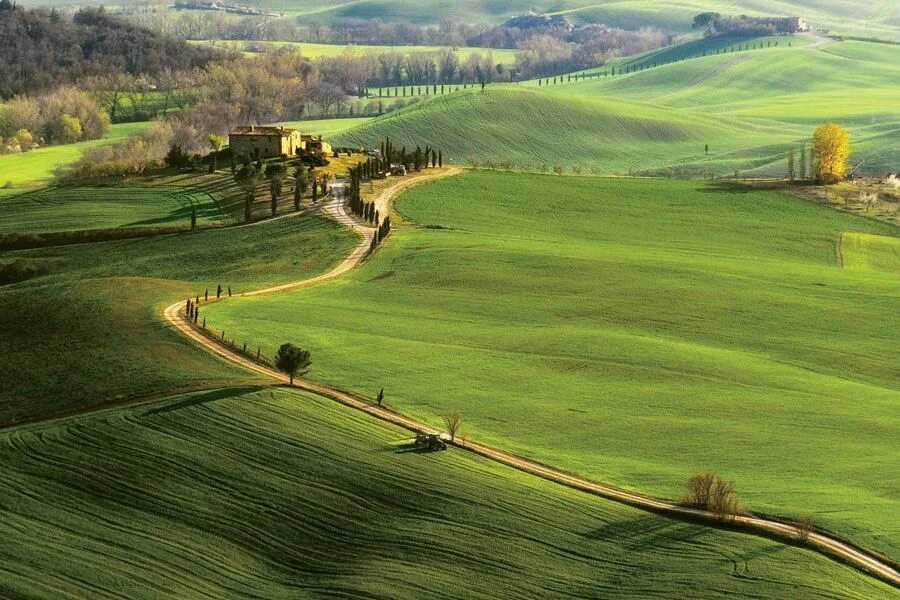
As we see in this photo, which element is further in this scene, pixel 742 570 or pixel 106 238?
pixel 106 238

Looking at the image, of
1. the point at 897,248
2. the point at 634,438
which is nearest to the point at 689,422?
the point at 634,438

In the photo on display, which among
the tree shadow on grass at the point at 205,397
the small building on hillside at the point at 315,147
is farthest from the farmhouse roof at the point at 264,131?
the tree shadow on grass at the point at 205,397

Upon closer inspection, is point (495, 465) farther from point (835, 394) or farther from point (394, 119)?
point (394, 119)

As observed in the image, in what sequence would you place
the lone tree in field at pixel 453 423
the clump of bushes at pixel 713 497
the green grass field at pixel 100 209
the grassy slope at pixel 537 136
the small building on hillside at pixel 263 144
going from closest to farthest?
the clump of bushes at pixel 713 497
the lone tree in field at pixel 453 423
the green grass field at pixel 100 209
the small building on hillside at pixel 263 144
the grassy slope at pixel 537 136

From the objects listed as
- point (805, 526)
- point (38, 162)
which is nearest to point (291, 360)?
point (805, 526)

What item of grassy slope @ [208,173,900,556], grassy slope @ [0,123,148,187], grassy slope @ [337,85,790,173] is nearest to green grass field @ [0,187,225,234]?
grassy slope @ [208,173,900,556]

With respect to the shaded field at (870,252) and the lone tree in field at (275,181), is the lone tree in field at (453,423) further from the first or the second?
the lone tree in field at (275,181)
